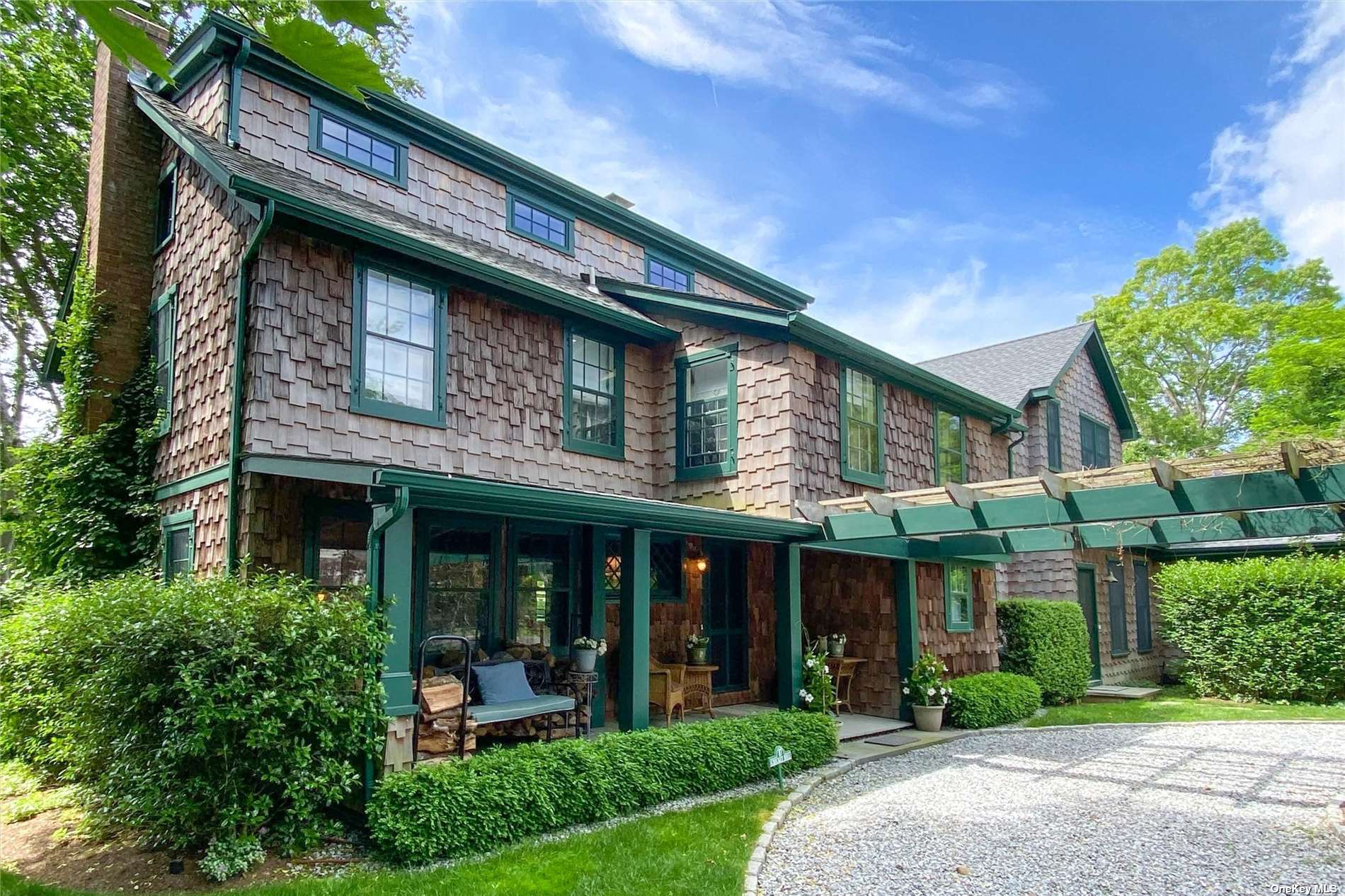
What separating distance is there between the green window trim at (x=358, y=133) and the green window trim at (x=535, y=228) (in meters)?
1.52

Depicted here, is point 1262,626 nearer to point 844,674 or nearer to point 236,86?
point 844,674

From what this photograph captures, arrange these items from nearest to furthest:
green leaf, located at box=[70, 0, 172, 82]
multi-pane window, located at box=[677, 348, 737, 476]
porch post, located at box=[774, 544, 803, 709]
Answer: green leaf, located at box=[70, 0, 172, 82], porch post, located at box=[774, 544, 803, 709], multi-pane window, located at box=[677, 348, 737, 476]

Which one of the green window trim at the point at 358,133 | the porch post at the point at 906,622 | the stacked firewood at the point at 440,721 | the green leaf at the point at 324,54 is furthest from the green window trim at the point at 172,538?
the porch post at the point at 906,622

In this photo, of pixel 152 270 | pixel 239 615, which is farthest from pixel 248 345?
pixel 152 270

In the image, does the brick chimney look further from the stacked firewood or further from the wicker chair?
the wicker chair

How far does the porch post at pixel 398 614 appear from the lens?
6.38m

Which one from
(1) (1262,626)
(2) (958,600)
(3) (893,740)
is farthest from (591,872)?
(1) (1262,626)

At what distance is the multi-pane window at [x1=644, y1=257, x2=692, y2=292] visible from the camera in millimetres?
13398

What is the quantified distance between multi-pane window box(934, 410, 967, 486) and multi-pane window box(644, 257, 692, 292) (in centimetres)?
456

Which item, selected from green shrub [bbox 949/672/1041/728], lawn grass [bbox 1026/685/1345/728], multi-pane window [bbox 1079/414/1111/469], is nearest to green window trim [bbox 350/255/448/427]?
green shrub [bbox 949/672/1041/728]

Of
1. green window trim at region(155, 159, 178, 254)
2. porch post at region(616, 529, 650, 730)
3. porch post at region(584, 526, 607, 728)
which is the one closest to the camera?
porch post at region(616, 529, 650, 730)

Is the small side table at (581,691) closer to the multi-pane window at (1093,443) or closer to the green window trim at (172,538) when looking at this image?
the green window trim at (172,538)

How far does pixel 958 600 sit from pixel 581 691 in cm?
699

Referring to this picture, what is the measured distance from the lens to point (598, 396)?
35.7 feet
